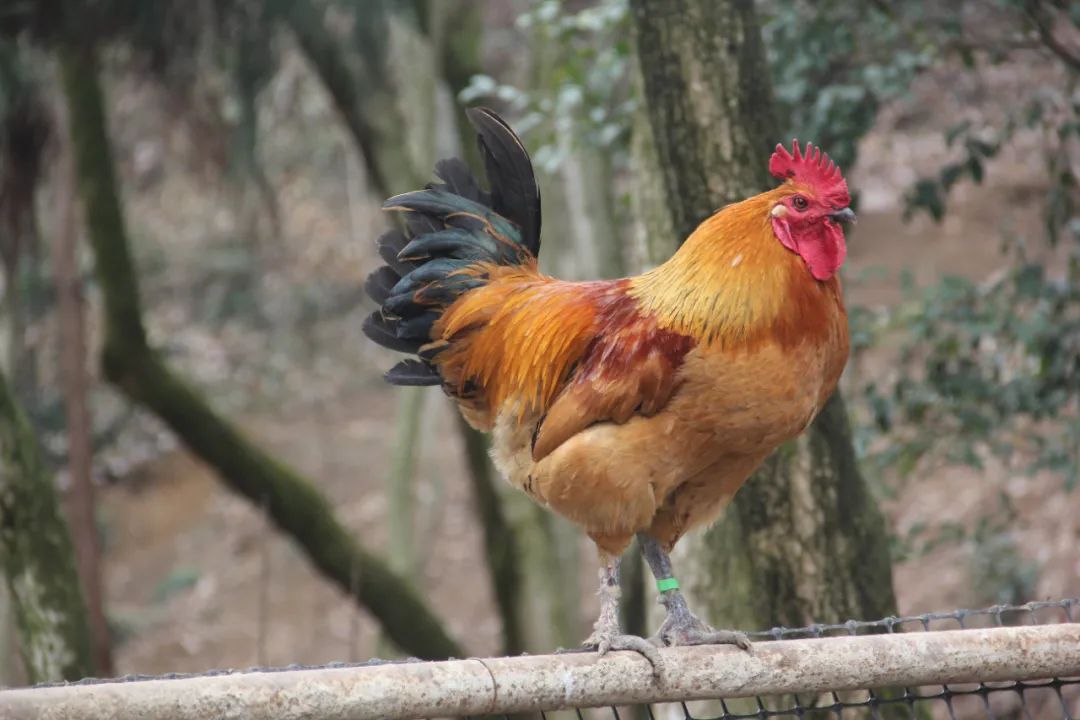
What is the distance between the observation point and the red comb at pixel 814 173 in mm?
3254

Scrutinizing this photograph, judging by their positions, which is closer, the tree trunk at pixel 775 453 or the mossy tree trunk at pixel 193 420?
the tree trunk at pixel 775 453

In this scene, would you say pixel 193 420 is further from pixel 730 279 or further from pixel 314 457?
pixel 314 457

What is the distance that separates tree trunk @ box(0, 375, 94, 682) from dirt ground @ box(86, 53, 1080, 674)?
4326 millimetres

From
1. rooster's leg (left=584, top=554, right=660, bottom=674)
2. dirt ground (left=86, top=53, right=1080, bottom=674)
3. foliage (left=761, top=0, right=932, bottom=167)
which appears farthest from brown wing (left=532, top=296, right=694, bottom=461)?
dirt ground (left=86, top=53, right=1080, bottom=674)

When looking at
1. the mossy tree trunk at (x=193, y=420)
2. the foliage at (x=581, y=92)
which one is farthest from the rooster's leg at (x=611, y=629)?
the mossy tree trunk at (x=193, y=420)

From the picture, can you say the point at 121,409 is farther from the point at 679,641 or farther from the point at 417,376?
the point at 679,641

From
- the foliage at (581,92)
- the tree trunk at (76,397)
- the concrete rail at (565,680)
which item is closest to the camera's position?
the concrete rail at (565,680)

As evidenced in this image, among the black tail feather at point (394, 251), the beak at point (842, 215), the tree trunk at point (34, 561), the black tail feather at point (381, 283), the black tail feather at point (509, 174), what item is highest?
the black tail feather at point (509, 174)

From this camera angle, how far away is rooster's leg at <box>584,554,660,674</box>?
9.42 ft

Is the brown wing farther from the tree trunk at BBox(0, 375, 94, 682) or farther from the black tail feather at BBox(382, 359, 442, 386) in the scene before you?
the tree trunk at BBox(0, 375, 94, 682)

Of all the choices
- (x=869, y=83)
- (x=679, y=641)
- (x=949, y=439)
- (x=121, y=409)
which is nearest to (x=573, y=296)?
(x=679, y=641)

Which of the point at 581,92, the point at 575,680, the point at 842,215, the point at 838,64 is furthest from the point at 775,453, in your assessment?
the point at 581,92

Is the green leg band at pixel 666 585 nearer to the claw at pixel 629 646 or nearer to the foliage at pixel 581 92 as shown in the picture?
the claw at pixel 629 646

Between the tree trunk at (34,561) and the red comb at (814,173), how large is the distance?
2.78 meters
